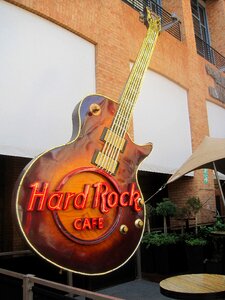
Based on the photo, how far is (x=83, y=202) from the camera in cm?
390

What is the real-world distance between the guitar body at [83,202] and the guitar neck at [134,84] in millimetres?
145

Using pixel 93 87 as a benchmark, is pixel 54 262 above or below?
below

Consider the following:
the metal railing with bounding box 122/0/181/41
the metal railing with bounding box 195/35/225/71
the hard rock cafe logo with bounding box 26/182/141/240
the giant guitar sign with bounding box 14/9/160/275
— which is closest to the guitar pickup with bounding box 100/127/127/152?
the giant guitar sign with bounding box 14/9/160/275

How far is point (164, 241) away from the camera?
22.2 ft

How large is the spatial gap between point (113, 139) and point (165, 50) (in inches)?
232

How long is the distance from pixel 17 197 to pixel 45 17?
4.33 metres

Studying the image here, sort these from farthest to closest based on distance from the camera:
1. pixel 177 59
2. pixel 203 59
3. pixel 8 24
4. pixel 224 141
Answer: pixel 203 59
pixel 177 59
pixel 8 24
pixel 224 141

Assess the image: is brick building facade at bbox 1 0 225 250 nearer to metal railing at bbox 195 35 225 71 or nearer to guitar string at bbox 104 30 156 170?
metal railing at bbox 195 35 225 71

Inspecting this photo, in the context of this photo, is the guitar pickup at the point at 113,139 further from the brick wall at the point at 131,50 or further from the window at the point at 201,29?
the window at the point at 201,29

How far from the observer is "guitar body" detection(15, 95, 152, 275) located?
3482mm

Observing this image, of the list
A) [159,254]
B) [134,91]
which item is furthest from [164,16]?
[159,254]

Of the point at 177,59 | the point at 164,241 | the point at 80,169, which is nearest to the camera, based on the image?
the point at 80,169

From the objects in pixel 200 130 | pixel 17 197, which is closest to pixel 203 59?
pixel 200 130

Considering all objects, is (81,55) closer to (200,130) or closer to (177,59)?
(177,59)
